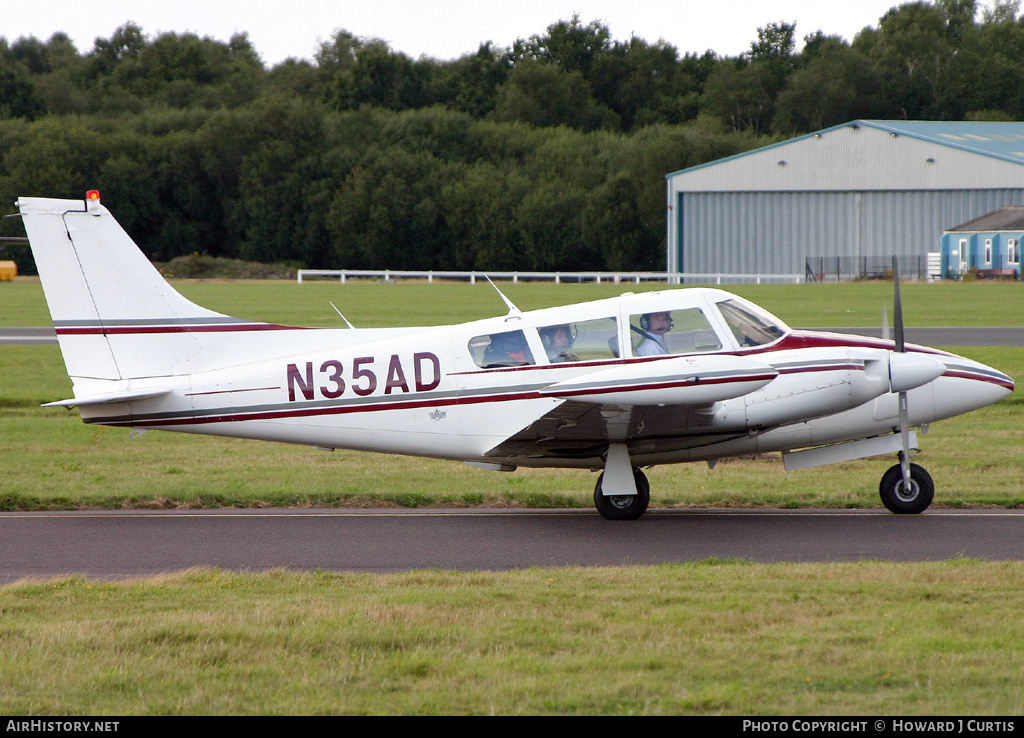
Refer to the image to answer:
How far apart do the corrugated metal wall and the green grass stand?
55.3 metres

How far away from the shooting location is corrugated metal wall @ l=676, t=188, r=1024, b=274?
60312 millimetres

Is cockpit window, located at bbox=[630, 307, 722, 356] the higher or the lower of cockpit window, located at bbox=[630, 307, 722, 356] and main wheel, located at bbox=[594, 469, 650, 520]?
the higher

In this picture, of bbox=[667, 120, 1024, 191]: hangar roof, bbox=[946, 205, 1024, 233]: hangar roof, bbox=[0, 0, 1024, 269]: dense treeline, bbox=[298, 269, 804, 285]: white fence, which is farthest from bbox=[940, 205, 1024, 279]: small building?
bbox=[0, 0, 1024, 269]: dense treeline

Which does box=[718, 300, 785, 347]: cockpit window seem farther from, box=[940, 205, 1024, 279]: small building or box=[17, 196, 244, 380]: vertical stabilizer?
box=[940, 205, 1024, 279]: small building

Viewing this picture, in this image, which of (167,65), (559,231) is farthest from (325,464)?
(167,65)

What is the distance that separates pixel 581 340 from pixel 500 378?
2.99 ft

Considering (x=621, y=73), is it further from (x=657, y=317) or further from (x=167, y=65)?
(x=657, y=317)

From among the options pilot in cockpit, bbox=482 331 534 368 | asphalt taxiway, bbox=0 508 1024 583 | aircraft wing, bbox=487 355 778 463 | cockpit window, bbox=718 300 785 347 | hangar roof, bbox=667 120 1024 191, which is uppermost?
hangar roof, bbox=667 120 1024 191

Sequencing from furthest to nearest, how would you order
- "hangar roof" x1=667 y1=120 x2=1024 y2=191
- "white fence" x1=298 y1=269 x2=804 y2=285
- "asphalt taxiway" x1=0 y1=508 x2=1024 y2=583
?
1. "hangar roof" x1=667 y1=120 x2=1024 y2=191
2. "white fence" x1=298 y1=269 x2=804 y2=285
3. "asphalt taxiway" x1=0 y1=508 x2=1024 y2=583

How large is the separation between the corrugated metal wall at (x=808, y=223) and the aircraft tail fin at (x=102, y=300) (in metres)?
Answer: 54.1

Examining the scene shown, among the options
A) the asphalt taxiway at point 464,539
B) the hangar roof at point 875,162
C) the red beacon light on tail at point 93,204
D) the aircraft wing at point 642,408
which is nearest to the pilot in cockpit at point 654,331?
the aircraft wing at point 642,408

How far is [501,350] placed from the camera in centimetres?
1167

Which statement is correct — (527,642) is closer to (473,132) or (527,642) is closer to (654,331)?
(654,331)

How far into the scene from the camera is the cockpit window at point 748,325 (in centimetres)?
1143
